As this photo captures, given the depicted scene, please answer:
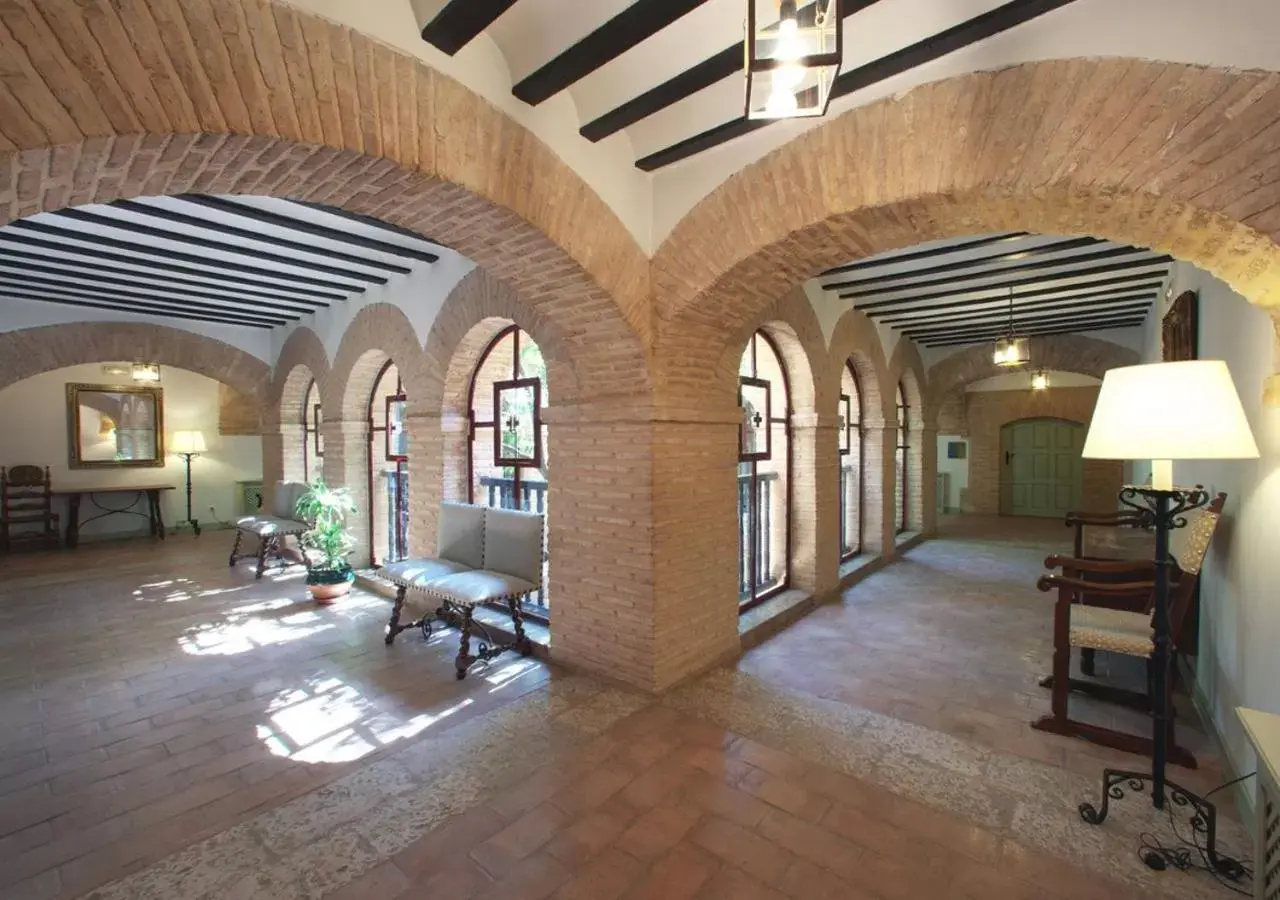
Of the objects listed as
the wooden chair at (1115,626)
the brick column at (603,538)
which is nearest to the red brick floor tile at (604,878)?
the brick column at (603,538)

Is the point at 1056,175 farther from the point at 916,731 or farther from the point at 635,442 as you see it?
the point at 916,731

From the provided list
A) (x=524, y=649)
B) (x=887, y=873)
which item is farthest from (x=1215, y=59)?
(x=524, y=649)

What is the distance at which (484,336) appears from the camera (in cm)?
512

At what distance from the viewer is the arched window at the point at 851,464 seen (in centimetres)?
715

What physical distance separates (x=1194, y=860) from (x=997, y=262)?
4.35 metres

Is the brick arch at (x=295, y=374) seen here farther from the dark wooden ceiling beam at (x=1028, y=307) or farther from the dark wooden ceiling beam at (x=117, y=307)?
the dark wooden ceiling beam at (x=1028, y=307)

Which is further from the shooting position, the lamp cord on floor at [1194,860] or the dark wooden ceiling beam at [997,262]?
the dark wooden ceiling beam at [997,262]

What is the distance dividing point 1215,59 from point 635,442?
9.47 feet

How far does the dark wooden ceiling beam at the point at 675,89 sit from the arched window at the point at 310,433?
6847 millimetres

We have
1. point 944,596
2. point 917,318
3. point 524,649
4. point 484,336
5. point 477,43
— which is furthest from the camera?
point 917,318

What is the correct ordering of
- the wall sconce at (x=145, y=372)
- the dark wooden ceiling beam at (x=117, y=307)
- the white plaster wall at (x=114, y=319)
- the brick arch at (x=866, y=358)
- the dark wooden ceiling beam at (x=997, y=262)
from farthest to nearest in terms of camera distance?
the wall sconce at (x=145, y=372) → the white plaster wall at (x=114, y=319) → the dark wooden ceiling beam at (x=117, y=307) → the brick arch at (x=866, y=358) → the dark wooden ceiling beam at (x=997, y=262)

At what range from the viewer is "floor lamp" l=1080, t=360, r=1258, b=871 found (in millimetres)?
1996

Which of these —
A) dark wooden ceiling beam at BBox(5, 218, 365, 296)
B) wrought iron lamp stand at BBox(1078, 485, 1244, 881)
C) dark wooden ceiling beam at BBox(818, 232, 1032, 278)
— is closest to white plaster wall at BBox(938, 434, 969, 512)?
dark wooden ceiling beam at BBox(818, 232, 1032, 278)

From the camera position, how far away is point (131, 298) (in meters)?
6.47
